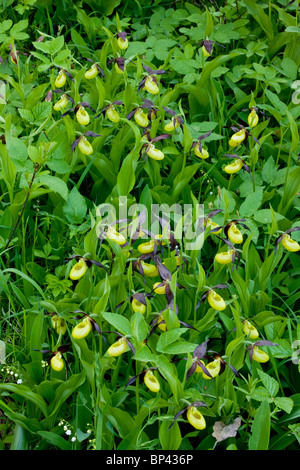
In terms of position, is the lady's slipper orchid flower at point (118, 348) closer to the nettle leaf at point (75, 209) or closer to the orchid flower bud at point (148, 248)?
the orchid flower bud at point (148, 248)

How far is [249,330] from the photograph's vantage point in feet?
4.93

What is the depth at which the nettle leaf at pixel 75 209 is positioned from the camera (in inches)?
75.3

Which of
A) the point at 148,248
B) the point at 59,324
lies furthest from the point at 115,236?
the point at 59,324

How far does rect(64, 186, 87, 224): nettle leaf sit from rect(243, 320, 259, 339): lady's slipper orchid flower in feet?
2.41

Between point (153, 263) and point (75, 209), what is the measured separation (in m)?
0.38

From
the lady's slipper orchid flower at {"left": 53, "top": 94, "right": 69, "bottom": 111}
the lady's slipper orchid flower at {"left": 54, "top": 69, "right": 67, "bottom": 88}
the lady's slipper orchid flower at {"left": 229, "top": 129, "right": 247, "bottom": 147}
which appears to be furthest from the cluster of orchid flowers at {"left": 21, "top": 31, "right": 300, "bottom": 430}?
the lady's slipper orchid flower at {"left": 54, "top": 69, "right": 67, "bottom": 88}

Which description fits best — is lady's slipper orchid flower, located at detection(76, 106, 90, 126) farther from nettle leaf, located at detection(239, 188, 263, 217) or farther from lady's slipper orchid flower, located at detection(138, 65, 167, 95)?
nettle leaf, located at detection(239, 188, 263, 217)

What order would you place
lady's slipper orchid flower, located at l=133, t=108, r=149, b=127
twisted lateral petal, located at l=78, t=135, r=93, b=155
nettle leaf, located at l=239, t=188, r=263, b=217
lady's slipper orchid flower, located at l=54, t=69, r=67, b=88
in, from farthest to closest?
1. lady's slipper orchid flower, located at l=54, t=69, r=67, b=88
2. lady's slipper orchid flower, located at l=133, t=108, r=149, b=127
3. twisted lateral petal, located at l=78, t=135, r=93, b=155
4. nettle leaf, located at l=239, t=188, r=263, b=217

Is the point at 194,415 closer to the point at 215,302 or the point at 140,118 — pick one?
the point at 215,302

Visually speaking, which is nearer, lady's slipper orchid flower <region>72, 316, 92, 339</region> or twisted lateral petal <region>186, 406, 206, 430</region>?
twisted lateral petal <region>186, 406, 206, 430</region>

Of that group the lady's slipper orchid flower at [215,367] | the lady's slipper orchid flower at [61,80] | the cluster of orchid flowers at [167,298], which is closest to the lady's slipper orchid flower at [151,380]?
the cluster of orchid flowers at [167,298]

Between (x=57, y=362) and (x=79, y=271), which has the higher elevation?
(x=79, y=271)

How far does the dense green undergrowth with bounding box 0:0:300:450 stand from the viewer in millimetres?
1393

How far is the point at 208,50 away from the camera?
228cm
